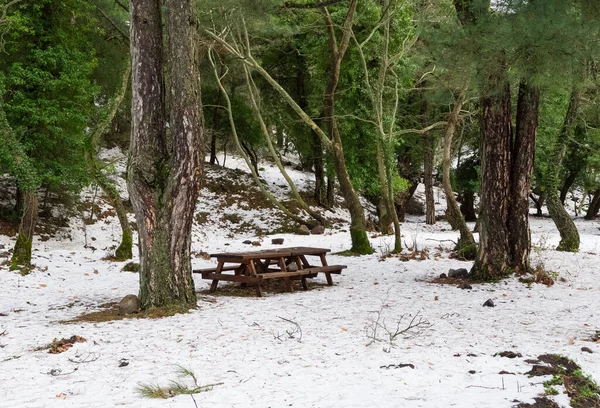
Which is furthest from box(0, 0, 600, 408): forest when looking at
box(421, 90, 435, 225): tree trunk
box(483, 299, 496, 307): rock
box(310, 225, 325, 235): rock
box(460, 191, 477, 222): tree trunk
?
box(460, 191, 477, 222): tree trunk

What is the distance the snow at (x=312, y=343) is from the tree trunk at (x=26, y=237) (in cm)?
65

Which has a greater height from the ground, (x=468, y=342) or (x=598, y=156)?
(x=598, y=156)

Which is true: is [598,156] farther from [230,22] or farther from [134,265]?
[134,265]

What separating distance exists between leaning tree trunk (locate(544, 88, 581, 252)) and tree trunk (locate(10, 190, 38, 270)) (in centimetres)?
1225

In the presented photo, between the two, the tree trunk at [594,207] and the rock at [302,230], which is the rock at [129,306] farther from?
the tree trunk at [594,207]

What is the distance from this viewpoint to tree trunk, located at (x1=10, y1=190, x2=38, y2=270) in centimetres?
1159

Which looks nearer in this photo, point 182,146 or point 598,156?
point 182,146

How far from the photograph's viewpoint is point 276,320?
7.08 m

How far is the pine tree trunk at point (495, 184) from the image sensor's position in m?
9.67

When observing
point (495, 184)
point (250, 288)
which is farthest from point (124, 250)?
point (495, 184)

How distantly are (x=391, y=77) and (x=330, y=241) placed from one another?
7.19m

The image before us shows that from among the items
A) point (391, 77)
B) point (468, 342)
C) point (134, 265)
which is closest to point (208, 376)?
point (468, 342)

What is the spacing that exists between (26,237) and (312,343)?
833 cm

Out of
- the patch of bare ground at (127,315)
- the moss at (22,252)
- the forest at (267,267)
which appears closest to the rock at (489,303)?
the forest at (267,267)
